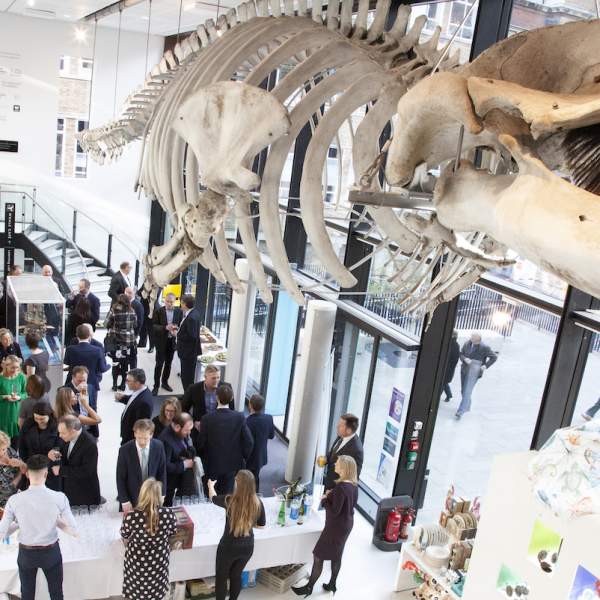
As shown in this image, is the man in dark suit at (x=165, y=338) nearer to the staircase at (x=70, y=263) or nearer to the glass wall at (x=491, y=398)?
the staircase at (x=70, y=263)

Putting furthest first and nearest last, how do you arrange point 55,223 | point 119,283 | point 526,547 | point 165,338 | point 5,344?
point 55,223 < point 119,283 < point 165,338 < point 5,344 < point 526,547

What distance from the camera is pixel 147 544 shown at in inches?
202

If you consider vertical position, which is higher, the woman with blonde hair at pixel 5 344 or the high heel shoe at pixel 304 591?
the woman with blonde hair at pixel 5 344

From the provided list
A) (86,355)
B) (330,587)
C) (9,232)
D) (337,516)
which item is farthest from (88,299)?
(337,516)

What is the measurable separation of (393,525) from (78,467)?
3.22 m

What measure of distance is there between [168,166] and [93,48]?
1023 centimetres

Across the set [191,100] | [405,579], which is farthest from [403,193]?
[405,579]

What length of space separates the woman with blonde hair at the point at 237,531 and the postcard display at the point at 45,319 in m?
4.42

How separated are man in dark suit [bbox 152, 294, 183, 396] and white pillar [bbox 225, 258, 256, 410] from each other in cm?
105

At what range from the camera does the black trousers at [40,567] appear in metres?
5.01

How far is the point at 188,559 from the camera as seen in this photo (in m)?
5.79

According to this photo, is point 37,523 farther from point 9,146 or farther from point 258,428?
point 9,146

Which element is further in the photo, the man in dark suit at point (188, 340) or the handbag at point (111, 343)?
the man in dark suit at point (188, 340)

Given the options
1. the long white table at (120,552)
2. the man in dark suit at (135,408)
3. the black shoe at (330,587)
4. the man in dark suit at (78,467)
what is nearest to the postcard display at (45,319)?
the man in dark suit at (135,408)
